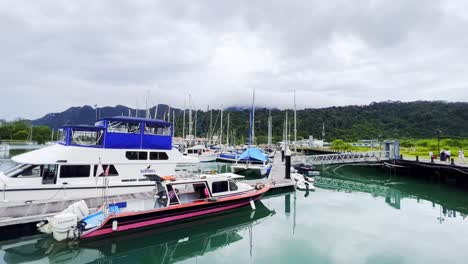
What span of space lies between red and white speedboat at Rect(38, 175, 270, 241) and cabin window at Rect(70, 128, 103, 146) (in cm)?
387

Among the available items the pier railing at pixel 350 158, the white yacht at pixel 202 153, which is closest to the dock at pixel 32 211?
the pier railing at pixel 350 158

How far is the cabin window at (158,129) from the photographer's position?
46.0 feet

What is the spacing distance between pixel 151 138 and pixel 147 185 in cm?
257

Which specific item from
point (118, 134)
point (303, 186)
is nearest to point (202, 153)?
point (303, 186)

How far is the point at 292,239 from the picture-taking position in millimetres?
10750

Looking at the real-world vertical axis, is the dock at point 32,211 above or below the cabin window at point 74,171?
below

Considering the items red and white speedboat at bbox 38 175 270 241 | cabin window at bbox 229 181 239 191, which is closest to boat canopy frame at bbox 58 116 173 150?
red and white speedboat at bbox 38 175 270 241

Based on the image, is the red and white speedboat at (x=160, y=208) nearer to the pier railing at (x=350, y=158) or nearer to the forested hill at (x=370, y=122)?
the pier railing at (x=350, y=158)

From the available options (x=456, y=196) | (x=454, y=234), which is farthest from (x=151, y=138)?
(x=456, y=196)

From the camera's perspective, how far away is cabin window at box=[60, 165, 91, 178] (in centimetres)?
1162

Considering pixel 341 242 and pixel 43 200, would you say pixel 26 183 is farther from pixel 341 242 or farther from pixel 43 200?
pixel 341 242

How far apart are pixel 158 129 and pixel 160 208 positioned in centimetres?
524

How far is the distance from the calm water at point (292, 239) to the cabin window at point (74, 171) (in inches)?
113

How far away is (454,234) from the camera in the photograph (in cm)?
1166
